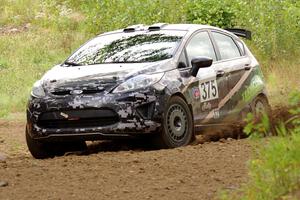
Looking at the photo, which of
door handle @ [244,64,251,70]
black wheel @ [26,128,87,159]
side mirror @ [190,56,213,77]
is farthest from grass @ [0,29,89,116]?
side mirror @ [190,56,213,77]

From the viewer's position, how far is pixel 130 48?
969 cm

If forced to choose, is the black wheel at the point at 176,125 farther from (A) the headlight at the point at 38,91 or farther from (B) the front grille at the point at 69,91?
(A) the headlight at the point at 38,91

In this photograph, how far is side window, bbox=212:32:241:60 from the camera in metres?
10.4

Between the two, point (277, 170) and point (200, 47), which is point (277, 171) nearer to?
point (277, 170)

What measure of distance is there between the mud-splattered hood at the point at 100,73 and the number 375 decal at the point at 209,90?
0.59m

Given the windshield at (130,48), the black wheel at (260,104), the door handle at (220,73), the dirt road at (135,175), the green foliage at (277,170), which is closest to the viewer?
the green foliage at (277,170)

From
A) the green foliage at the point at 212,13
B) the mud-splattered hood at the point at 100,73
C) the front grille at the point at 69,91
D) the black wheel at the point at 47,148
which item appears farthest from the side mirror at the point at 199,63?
the green foliage at the point at 212,13

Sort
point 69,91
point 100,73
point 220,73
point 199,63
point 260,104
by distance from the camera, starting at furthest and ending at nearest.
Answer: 1. point 260,104
2. point 220,73
3. point 199,63
4. point 100,73
5. point 69,91

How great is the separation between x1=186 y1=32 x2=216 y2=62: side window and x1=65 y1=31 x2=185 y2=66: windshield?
0.19 metres

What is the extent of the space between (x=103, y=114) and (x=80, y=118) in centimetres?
28

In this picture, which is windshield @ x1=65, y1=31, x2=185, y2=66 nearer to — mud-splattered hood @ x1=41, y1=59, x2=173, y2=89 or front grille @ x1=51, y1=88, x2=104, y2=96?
mud-splattered hood @ x1=41, y1=59, x2=173, y2=89

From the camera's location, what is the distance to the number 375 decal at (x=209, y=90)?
31.1 feet

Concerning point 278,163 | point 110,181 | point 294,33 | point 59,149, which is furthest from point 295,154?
point 294,33

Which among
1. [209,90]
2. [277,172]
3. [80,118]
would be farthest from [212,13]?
[277,172]
